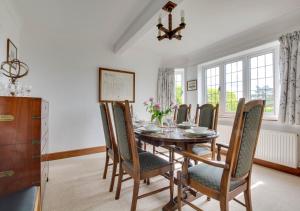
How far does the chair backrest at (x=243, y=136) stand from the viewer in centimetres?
111

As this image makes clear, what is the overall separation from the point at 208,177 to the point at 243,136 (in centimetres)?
45

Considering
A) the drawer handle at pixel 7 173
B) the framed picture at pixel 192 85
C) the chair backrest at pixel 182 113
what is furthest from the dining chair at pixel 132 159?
the framed picture at pixel 192 85

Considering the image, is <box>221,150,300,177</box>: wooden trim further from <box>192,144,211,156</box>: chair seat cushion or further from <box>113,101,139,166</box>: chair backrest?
<box>113,101,139,166</box>: chair backrest

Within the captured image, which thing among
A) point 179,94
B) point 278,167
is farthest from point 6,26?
point 278,167

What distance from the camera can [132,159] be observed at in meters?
1.58

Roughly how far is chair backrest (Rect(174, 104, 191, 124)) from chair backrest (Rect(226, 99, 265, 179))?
5.54ft

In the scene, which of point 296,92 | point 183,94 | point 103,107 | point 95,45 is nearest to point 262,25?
point 296,92

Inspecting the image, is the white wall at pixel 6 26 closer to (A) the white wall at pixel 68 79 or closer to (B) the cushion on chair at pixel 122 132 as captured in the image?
(A) the white wall at pixel 68 79

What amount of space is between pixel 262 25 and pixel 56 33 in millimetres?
3783

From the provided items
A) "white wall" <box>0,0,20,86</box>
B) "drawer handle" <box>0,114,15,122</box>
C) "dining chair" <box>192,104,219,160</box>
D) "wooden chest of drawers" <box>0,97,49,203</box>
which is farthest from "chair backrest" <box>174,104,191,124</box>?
"white wall" <box>0,0,20,86</box>

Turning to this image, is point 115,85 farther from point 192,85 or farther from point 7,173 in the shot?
point 7,173

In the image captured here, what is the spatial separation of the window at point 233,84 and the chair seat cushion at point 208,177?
2.52 metres

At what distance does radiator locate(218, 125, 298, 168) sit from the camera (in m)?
2.46

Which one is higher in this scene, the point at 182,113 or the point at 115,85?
the point at 115,85
